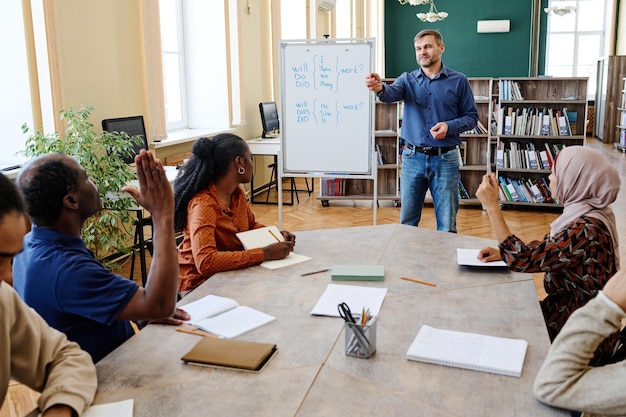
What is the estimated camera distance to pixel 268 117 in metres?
7.55

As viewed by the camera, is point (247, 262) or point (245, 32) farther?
point (245, 32)

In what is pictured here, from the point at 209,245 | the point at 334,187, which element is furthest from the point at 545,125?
the point at 209,245

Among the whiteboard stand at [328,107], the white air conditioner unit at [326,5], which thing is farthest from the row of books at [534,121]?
the white air conditioner unit at [326,5]

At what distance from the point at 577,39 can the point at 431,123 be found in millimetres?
13197

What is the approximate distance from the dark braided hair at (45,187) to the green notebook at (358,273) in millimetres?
995

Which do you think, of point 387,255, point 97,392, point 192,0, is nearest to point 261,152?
point 192,0

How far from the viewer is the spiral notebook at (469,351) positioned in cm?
150

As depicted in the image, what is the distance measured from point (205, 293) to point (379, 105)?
5.20 metres

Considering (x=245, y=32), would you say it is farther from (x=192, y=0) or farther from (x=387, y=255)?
(x=387, y=255)

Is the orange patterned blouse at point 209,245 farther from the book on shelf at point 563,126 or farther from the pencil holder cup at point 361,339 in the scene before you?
the book on shelf at point 563,126

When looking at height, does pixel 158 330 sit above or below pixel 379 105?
below

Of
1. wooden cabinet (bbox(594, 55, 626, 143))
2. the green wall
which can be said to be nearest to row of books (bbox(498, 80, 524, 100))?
wooden cabinet (bbox(594, 55, 626, 143))

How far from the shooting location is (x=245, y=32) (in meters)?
7.33

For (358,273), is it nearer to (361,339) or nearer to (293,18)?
(361,339)
